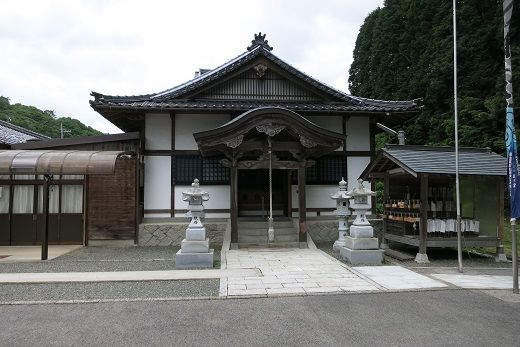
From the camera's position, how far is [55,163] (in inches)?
368

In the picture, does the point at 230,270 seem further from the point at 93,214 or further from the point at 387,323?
the point at 93,214

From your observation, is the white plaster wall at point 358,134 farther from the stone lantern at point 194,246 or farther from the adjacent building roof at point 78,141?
the adjacent building roof at point 78,141

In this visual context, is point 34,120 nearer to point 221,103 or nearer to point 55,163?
point 221,103

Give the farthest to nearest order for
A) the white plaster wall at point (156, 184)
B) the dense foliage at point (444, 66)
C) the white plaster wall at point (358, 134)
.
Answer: the dense foliage at point (444, 66) → the white plaster wall at point (358, 134) → the white plaster wall at point (156, 184)

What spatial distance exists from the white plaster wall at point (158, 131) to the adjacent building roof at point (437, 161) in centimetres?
710

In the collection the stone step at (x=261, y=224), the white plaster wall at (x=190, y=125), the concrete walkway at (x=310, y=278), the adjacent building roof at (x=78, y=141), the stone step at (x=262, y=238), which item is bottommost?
the concrete walkway at (x=310, y=278)

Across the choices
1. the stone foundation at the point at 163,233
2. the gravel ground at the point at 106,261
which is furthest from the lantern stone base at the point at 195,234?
the stone foundation at the point at 163,233

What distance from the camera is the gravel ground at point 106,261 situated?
27.2 feet

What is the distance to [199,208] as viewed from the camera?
8.81m

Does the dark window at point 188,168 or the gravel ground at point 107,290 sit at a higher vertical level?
the dark window at point 188,168

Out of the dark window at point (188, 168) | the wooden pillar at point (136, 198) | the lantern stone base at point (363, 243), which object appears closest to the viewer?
the lantern stone base at point (363, 243)

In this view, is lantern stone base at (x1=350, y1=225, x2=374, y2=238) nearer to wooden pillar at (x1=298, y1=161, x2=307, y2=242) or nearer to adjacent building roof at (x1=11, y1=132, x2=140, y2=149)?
wooden pillar at (x1=298, y1=161, x2=307, y2=242)

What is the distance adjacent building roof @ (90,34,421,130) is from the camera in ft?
38.1

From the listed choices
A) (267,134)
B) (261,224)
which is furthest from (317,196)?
(267,134)
